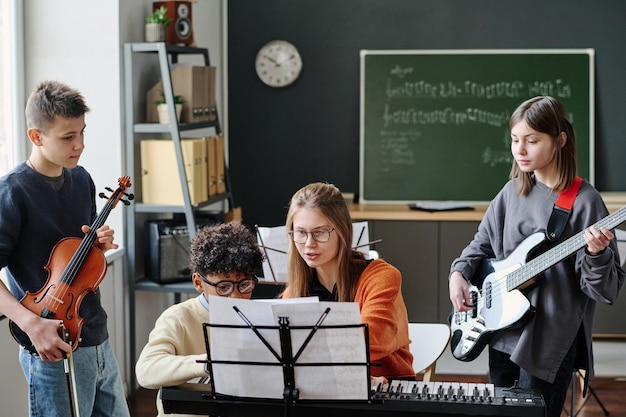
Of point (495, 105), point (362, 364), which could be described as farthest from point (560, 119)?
point (495, 105)

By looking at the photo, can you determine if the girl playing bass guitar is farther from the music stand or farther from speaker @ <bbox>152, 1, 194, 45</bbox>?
speaker @ <bbox>152, 1, 194, 45</bbox>

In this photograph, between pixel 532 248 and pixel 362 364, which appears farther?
pixel 532 248

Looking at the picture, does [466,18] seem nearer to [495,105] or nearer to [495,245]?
[495,105]

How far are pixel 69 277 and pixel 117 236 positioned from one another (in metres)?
1.93

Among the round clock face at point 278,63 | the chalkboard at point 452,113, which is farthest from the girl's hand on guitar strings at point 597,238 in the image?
the round clock face at point 278,63

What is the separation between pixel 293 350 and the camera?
6.81ft

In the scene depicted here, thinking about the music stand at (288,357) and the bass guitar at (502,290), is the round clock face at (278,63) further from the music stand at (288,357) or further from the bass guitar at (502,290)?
the music stand at (288,357)

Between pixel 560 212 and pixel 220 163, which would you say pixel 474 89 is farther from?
pixel 560 212

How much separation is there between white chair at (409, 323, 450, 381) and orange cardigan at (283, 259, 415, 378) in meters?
0.65

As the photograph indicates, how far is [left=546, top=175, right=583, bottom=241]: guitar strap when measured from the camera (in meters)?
2.61

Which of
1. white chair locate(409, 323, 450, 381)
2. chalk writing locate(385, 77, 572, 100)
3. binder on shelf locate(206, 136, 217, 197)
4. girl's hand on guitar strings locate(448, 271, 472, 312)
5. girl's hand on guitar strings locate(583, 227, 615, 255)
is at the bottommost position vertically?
white chair locate(409, 323, 450, 381)

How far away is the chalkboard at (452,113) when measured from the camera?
5730 mm

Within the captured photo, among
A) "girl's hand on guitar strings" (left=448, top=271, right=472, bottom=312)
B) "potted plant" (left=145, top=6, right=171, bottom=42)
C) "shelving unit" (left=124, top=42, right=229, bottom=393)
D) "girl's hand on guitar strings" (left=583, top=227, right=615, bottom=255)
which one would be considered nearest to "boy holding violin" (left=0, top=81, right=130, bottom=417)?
"girl's hand on guitar strings" (left=448, top=271, right=472, bottom=312)

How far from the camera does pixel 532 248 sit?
105 inches
